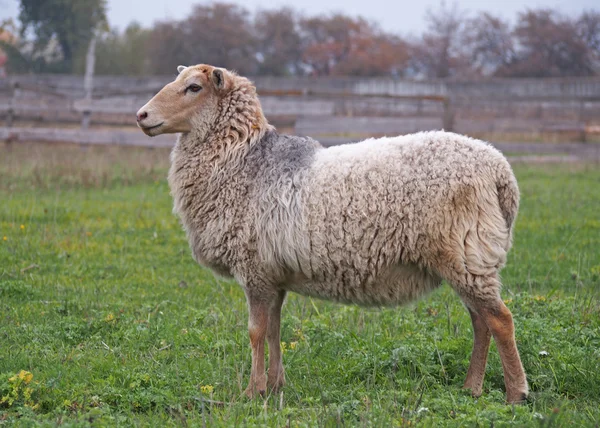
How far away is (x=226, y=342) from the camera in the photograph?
5.18m

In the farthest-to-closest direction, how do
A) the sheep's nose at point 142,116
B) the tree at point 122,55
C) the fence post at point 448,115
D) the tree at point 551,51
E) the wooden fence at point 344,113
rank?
1. the tree at point 122,55
2. the tree at point 551,51
3. the fence post at point 448,115
4. the wooden fence at point 344,113
5. the sheep's nose at point 142,116

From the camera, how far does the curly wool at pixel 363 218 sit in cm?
441

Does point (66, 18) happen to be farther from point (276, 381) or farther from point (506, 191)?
point (506, 191)

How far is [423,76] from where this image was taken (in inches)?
1427

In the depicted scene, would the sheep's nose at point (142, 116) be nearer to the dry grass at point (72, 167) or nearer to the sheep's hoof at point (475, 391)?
the sheep's hoof at point (475, 391)

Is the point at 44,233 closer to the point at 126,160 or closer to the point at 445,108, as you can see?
the point at 126,160

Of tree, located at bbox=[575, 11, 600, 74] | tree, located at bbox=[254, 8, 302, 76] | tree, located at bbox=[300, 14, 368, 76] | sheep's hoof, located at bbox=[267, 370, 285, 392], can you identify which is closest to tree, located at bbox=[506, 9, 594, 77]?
tree, located at bbox=[575, 11, 600, 74]

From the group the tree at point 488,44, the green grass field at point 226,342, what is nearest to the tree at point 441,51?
the tree at point 488,44

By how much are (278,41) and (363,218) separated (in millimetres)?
32748

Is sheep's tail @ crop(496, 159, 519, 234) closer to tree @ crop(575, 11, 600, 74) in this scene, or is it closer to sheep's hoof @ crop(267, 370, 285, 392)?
sheep's hoof @ crop(267, 370, 285, 392)

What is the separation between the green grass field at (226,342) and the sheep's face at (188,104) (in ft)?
5.20

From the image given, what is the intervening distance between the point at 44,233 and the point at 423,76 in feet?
99.4

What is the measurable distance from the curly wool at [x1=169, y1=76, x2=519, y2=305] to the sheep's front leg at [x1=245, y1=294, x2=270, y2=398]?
12cm

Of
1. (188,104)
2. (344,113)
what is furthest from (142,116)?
(344,113)
